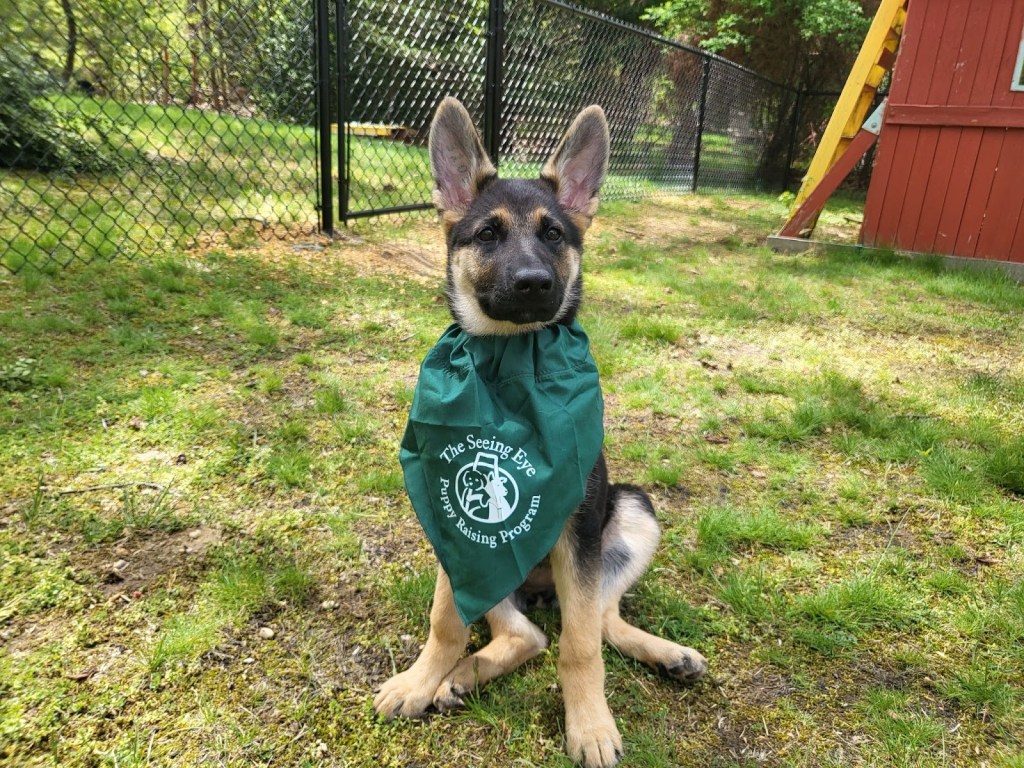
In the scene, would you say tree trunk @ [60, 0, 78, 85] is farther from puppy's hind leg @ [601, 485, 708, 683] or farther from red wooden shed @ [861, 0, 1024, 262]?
red wooden shed @ [861, 0, 1024, 262]

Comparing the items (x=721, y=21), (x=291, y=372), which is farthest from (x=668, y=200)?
(x=291, y=372)

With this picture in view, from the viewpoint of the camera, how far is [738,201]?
15.8m

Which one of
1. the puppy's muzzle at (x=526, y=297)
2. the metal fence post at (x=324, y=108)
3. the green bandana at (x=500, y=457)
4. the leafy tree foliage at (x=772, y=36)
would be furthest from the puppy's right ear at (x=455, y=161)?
the leafy tree foliage at (x=772, y=36)

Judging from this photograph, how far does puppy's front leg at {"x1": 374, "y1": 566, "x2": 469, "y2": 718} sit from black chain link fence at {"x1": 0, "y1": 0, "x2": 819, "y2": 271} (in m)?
5.08

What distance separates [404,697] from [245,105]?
7.24 m

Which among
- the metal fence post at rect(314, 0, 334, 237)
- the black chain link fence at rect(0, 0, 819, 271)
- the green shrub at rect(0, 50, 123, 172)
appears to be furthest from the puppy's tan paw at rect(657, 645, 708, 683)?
the green shrub at rect(0, 50, 123, 172)

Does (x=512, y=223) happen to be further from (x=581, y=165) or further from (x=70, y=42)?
(x=70, y=42)

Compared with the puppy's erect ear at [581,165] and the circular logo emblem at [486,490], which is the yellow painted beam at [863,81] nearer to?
the puppy's erect ear at [581,165]

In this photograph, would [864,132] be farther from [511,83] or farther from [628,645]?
[628,645]

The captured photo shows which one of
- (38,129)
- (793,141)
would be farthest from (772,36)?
(38,129)

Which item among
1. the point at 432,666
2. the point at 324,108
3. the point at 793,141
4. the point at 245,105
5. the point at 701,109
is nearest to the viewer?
the point at 432,666

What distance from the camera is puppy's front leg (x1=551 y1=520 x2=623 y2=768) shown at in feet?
6.78

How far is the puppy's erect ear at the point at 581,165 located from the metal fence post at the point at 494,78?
582cm

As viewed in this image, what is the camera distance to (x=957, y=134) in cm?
858
